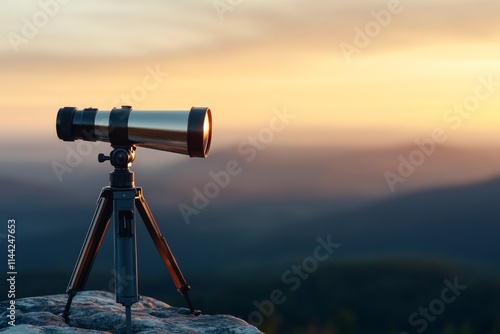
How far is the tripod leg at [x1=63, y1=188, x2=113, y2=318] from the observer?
266 inches

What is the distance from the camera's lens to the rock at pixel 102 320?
6.73m

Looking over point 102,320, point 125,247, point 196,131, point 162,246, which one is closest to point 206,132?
point 196,131

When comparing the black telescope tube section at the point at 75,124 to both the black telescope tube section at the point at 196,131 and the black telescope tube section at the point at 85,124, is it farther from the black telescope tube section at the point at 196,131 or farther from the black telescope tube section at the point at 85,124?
the black telescope tube section at the point at 196,131

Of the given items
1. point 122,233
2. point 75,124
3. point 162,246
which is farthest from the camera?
point 75,124

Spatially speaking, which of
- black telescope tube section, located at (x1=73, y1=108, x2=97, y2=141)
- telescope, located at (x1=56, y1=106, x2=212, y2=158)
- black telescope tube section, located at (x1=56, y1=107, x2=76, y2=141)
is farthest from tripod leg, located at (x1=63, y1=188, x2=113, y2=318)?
black telescope tube section, located at (x1=56, y1=107, x2=76, y2=141)

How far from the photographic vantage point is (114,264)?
21.8 ft

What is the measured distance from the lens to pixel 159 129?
264 inches

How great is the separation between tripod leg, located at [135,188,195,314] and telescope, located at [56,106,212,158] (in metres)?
0.47

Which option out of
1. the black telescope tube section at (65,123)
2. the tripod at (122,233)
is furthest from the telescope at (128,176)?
the black telescope tube section at (65,123)

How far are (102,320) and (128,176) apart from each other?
139cm

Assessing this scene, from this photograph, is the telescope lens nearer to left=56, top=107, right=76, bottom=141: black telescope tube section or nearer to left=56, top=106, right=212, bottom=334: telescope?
left=56, top=106, right=212, bottom=334: telescope

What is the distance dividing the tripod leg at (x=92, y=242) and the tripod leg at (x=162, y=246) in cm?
27

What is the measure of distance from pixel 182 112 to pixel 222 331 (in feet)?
6.54

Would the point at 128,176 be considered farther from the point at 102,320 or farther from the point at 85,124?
the point at 102,320
